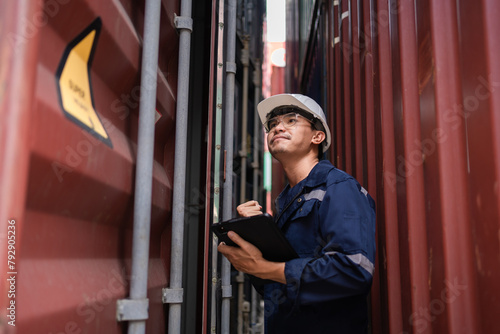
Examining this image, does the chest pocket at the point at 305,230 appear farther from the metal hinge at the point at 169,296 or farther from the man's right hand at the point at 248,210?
the metal hinge at the point at 169,296

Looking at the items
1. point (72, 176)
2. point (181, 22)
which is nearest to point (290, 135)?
point (181, 22)

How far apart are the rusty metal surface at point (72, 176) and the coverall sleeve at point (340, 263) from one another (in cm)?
56

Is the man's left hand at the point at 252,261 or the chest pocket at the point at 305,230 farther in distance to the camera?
the chest pocket at the point at 305,230

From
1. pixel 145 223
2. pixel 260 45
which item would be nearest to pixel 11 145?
pixel 145 223

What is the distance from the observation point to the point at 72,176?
1031 millimetres

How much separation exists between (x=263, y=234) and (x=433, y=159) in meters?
0.71

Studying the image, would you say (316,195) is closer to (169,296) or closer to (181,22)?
(169,296)

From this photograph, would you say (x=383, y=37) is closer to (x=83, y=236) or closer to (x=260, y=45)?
(x=83, y=236)

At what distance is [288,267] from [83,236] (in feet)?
2.83

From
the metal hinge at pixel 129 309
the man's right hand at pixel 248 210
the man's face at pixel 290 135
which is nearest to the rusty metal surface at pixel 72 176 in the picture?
the metal hinge at pixel 129 309

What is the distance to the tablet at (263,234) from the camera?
174 cm

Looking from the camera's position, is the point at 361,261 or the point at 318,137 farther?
the point at 318,137

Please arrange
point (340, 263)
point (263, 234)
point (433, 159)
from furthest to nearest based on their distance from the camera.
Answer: point (263, 234) → point (340, 263) → point (433, 159)

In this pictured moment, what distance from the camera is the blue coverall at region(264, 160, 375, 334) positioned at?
1.66m
